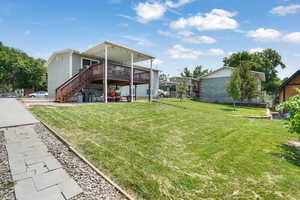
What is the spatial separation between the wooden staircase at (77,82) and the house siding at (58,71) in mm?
2370

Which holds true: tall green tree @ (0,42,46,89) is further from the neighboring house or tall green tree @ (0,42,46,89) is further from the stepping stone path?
the stepping stone path

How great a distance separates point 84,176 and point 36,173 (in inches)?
31.6

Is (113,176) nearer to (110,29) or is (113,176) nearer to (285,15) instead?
(110,29)

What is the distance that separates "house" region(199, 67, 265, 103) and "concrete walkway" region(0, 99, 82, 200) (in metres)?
23.5

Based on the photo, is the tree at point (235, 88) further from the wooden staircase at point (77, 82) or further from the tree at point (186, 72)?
the tree at point (186, 72)

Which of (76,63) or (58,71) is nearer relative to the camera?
(76,63)

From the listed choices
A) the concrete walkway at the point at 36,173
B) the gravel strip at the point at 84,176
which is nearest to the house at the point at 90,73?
the concrete walkway at the point at 36,173

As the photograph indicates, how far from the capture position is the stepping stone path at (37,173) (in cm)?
182

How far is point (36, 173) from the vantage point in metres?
2.24

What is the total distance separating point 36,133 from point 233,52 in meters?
44.0

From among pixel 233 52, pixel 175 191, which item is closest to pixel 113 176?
pixel 175 191

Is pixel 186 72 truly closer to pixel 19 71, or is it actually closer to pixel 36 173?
pixel 19 71

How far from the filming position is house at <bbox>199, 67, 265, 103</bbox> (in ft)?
71.9

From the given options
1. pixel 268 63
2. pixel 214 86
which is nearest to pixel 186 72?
pixel 268 63
